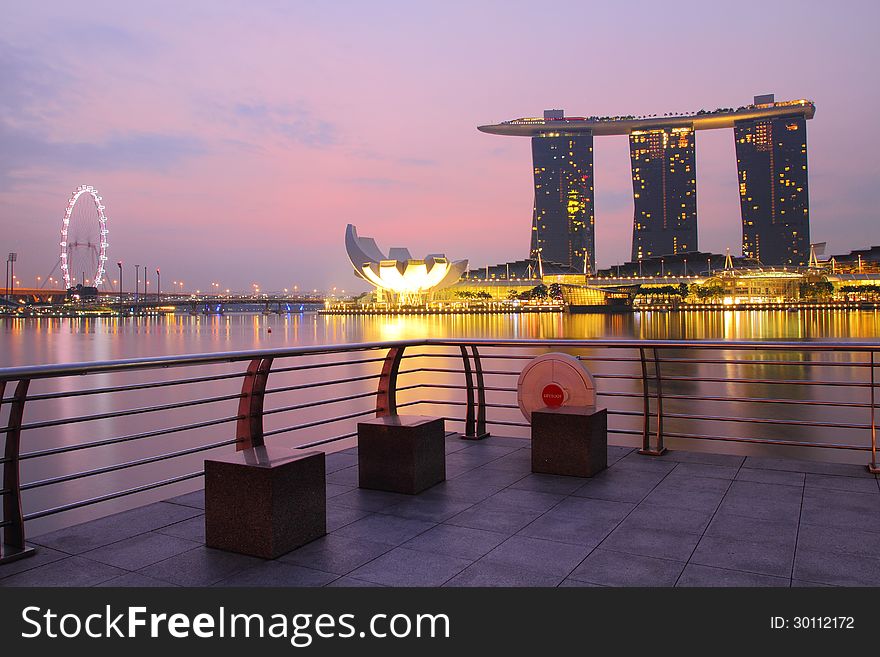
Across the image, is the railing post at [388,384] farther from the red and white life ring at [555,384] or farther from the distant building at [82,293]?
the distant building at [82,293]

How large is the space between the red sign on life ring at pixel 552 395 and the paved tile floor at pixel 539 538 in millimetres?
1008

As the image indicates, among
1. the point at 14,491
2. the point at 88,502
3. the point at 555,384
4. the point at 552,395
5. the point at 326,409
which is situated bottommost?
the point at 326,409

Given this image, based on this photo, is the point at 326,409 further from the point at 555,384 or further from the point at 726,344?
the point at 726,344

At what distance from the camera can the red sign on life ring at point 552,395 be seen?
6.60 meters

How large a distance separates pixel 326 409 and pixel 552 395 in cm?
1529

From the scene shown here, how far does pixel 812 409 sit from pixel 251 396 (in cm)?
2071

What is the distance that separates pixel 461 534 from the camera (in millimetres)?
4254

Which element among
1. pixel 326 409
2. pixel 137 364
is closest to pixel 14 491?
pixel 137 364

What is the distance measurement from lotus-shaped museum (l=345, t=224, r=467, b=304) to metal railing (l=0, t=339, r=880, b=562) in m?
99.6

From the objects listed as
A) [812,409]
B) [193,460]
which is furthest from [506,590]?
[812,409]

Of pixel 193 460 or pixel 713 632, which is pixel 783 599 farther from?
pixel 193 460

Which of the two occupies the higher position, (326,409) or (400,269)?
(400,269)

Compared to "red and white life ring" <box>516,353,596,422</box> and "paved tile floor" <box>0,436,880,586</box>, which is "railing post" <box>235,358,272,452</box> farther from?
"red and white life ring" <box>516,353,596,422</box>

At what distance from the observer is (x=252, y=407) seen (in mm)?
5164
